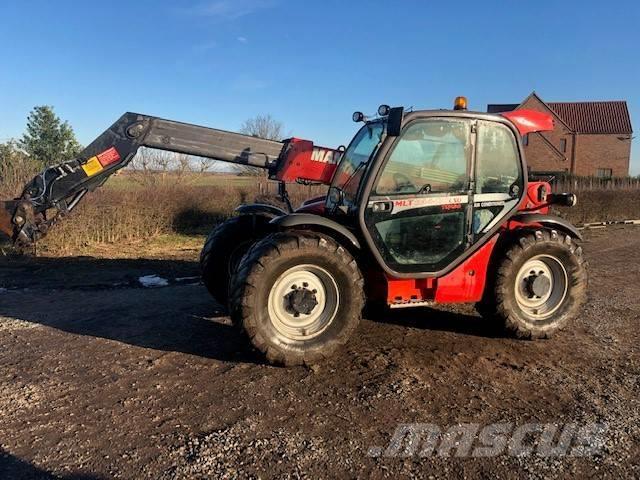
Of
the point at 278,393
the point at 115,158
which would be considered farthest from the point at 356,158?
the point at 115,158

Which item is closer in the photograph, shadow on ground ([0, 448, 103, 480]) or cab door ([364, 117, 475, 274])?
shadow on ground ([0, 448, 103, 480])

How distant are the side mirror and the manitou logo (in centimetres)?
130

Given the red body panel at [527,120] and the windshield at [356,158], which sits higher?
the red body panel at [527,120]

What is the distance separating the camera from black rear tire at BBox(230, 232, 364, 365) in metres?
4.44

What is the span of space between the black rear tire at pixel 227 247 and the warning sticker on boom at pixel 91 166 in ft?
5.52

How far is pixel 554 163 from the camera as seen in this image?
47.1 m

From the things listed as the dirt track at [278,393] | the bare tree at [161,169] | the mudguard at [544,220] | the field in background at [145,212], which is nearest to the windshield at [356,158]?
the dirt track at [278,393]

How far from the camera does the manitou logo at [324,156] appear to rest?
6.07 m

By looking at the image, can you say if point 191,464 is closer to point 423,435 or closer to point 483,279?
point 423,435

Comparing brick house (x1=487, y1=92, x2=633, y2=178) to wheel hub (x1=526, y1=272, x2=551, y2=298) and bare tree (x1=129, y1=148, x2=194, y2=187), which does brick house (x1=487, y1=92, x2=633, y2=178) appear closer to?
bare tree (x1=129, y1=148, x2=194, y2=187)

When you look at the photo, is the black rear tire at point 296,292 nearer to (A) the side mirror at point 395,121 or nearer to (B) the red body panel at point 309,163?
(A) the side mirror at point 395,121

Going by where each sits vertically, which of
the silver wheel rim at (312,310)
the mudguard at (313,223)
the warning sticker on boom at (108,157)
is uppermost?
the warning sticker on boom at (108,157)

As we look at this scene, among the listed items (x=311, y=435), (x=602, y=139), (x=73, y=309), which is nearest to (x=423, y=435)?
(x=311, y=435)

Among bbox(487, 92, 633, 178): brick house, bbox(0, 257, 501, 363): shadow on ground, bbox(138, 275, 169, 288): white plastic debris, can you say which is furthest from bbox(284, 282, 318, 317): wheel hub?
bbox(487, 92, 633, 178): brick house
